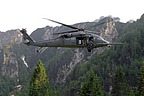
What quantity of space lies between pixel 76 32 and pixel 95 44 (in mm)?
2378

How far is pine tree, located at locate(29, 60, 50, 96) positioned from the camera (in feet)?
274

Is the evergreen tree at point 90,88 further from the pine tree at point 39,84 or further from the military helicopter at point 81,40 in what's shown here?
the military helicopter at point 81,40

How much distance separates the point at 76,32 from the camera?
35562 millimetres

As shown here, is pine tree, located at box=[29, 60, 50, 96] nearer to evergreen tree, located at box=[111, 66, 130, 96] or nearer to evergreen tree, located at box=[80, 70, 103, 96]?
evergreen tree, located at box=[80, 70, 103, 96]

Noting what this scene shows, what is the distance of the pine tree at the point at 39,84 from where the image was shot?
83.6 meters

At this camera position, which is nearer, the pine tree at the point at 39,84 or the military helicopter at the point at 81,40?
the military helicopter at the point at 81,40

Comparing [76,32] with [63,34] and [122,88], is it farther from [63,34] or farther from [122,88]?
[122,88]

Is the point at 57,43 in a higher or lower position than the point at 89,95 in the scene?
higher

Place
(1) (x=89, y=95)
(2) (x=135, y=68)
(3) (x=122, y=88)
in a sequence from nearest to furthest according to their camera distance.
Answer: (1) (x=89, y=95) → (3) (x=122, y=88) → (2) (x=135, y=68)

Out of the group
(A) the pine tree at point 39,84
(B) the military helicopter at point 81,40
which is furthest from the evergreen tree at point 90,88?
(B) the military helicopter at point 81,40

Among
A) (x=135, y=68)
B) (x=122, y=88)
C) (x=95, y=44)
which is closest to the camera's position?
(x=95, y=44)

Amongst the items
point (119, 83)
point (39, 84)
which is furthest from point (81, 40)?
point (39, 84)

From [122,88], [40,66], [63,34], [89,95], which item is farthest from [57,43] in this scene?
[40,66]

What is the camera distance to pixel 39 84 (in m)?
88.2
